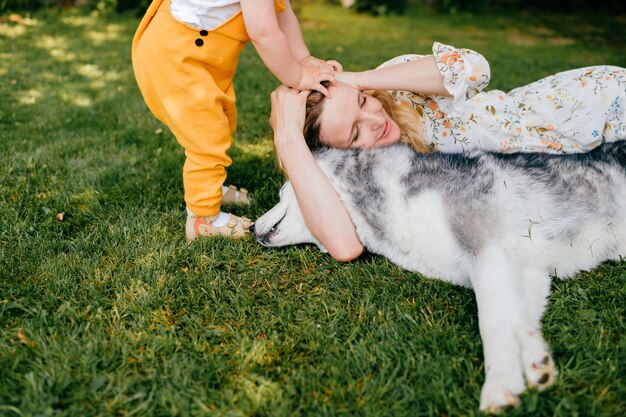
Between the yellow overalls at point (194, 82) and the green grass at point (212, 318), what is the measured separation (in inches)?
14.0

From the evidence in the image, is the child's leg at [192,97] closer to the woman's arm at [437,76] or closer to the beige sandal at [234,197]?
the beige sandal at [234,197]

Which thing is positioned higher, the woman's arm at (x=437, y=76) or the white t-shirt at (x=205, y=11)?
the white t-shirt at (x=205, y=11)

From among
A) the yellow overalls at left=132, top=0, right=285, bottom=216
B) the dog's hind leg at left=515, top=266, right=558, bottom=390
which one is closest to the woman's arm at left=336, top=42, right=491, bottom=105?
the yellow overalls at left=132, top=0, right=285, bottom=216

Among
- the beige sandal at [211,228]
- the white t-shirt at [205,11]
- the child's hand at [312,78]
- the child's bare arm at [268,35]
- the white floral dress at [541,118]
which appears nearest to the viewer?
the child's bare arm at [268,35]

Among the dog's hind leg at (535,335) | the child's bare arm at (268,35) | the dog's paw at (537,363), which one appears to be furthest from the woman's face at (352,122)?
the dog's paw at (537,363)

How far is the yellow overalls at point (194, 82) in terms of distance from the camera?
8.57 feet

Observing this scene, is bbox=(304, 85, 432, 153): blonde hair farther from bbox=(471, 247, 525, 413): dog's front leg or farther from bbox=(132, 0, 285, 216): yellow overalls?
bbox=(471, 247, 525, 413): dog's front leg

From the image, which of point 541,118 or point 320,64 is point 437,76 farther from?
point 541,118

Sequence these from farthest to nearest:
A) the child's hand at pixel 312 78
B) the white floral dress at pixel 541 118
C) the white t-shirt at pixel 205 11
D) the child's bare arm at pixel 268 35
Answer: the white floral dress at pixel 541 118
the child's hand at pixel 312 78
the white t-shirt at pixel 205 11
the child's bare arm at pixel 268 35

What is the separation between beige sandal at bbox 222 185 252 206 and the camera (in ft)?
10.5

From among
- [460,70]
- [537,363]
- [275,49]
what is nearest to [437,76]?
[460,70]

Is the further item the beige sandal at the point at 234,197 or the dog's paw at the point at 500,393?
the beige sandal at the point at 234,197

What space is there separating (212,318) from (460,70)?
1.66 meters

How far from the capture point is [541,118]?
309 centimetres
